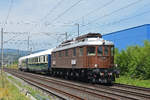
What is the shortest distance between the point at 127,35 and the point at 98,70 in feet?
58.2

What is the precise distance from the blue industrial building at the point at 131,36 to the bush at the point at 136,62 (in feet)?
13.1

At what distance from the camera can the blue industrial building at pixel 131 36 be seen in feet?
100

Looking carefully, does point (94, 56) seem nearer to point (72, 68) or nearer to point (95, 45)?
point (95, 45)

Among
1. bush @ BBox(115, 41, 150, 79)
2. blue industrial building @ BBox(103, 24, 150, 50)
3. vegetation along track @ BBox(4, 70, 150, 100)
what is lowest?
vegetation along track @ BBox(4, 70, 150, 100)

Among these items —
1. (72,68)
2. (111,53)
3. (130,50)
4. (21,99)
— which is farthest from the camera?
(130,50)

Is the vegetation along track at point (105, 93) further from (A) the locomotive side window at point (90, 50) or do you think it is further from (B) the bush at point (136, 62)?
(B) the bush at point (136, 62)

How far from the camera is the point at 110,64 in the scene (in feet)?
60.3

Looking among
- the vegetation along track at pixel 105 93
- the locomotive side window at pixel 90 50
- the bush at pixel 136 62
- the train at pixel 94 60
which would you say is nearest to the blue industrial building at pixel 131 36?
the bush at pixel 136 62

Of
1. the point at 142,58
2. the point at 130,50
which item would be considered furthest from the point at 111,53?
the point at 130,50

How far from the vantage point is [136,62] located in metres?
23.2

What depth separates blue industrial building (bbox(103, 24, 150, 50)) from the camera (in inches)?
1205

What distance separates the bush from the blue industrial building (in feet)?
13.1

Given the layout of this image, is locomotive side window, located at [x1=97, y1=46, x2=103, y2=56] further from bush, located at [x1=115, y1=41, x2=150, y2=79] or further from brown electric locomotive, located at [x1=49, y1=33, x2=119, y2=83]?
bush, located at [x1=115, y1=41, x2=150, y2=79]

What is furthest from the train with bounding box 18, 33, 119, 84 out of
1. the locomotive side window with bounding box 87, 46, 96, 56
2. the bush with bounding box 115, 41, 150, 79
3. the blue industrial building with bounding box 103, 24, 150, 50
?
the blue industrial building with bounding box 103, 24, 150, 50
